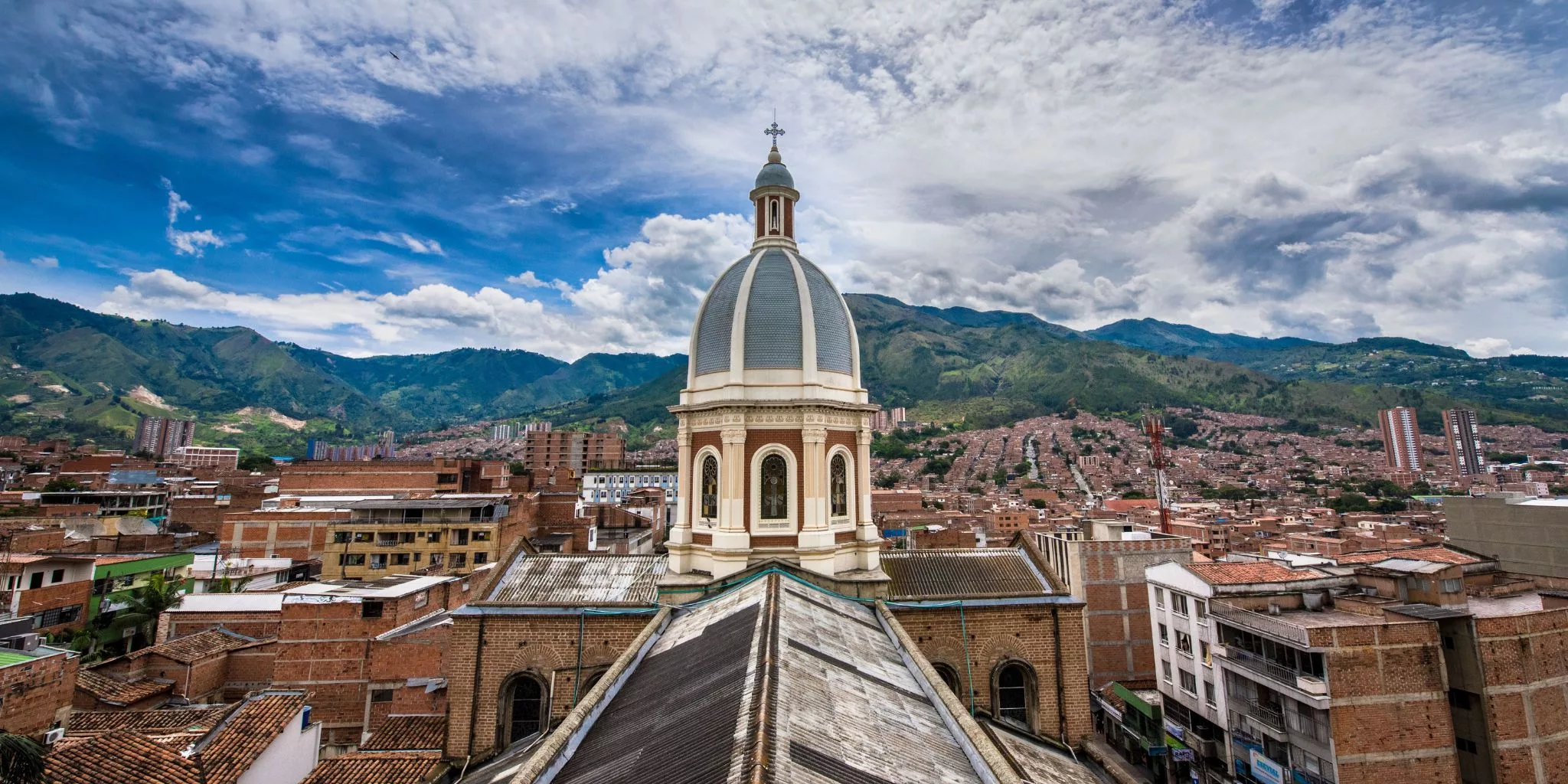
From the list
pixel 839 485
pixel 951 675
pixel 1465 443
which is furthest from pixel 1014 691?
pixel 1465 443

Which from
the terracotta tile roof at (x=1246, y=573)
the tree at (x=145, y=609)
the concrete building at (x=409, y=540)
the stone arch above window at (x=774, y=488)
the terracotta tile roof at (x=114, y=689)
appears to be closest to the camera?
the stone arch above window at (x=774, y=488)

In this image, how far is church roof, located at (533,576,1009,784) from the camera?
6914 mm

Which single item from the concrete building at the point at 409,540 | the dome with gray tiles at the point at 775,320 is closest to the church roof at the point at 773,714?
the dome with gray tiles at the point at 775,320

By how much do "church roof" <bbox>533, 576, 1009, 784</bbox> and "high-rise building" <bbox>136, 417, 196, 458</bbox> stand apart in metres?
189

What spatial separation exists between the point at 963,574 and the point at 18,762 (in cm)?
1804

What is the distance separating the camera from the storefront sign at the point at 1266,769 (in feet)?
77.8

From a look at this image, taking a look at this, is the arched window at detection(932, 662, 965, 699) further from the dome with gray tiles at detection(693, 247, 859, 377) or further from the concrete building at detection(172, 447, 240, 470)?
the concrete building at detection(172, 447, 240, 470)

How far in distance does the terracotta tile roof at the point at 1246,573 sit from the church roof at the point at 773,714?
21.8 m

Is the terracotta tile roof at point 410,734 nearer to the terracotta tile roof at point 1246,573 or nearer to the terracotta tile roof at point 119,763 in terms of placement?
the terracotta tile roof at point 119,763

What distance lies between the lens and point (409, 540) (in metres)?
48.1

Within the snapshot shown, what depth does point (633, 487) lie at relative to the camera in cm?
10594

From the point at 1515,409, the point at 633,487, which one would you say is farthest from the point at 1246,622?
the point at 1515,409

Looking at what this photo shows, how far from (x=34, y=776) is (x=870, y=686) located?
12564 millimetres

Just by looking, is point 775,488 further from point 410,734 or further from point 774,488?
point 410,734
